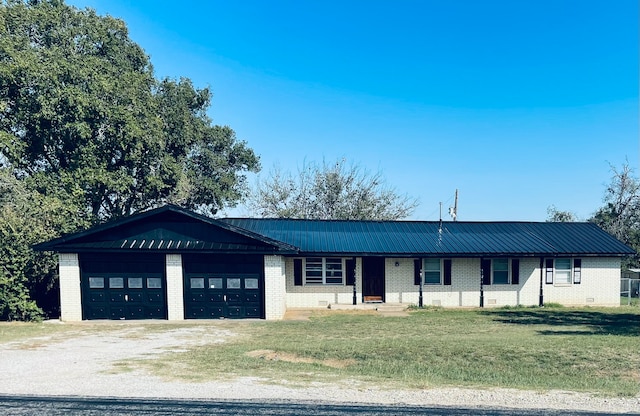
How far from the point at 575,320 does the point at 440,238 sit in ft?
24.4

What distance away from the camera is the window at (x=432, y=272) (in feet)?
73.1

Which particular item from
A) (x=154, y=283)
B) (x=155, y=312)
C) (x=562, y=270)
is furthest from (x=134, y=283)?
(x=562, y=270)

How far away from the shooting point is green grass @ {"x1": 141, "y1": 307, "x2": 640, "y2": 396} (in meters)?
9.19

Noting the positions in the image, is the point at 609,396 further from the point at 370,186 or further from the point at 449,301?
the point at 370,186

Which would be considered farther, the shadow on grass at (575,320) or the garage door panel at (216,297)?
the garage door panel at (216,297)

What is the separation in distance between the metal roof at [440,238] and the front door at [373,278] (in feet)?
3.48

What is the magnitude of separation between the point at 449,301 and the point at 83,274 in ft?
57.0

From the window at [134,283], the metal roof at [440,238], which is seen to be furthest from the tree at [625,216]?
the window at [134,283]

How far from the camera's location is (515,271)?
73.9 feet

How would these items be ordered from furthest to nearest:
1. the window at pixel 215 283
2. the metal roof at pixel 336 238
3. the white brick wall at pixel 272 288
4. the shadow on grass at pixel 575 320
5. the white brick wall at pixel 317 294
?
the white brick wall at pixel 317 294
the window at pixel 215 283
the white brick wall at pixel 272 288
the metal roof at pixel 336 238
the shadow on grass at pixel 575 320

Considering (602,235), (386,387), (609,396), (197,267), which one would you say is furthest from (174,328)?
(602,235)

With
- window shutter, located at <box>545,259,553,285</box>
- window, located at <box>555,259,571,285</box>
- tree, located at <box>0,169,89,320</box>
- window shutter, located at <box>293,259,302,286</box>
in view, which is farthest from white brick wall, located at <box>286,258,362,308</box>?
tree, located at <box>0,169,89,320</box>

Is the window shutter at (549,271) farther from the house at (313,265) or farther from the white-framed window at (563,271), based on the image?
the house at (313,265)

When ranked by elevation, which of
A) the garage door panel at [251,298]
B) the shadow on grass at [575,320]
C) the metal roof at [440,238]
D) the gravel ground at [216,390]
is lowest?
the shadow on grass at [575,320]
